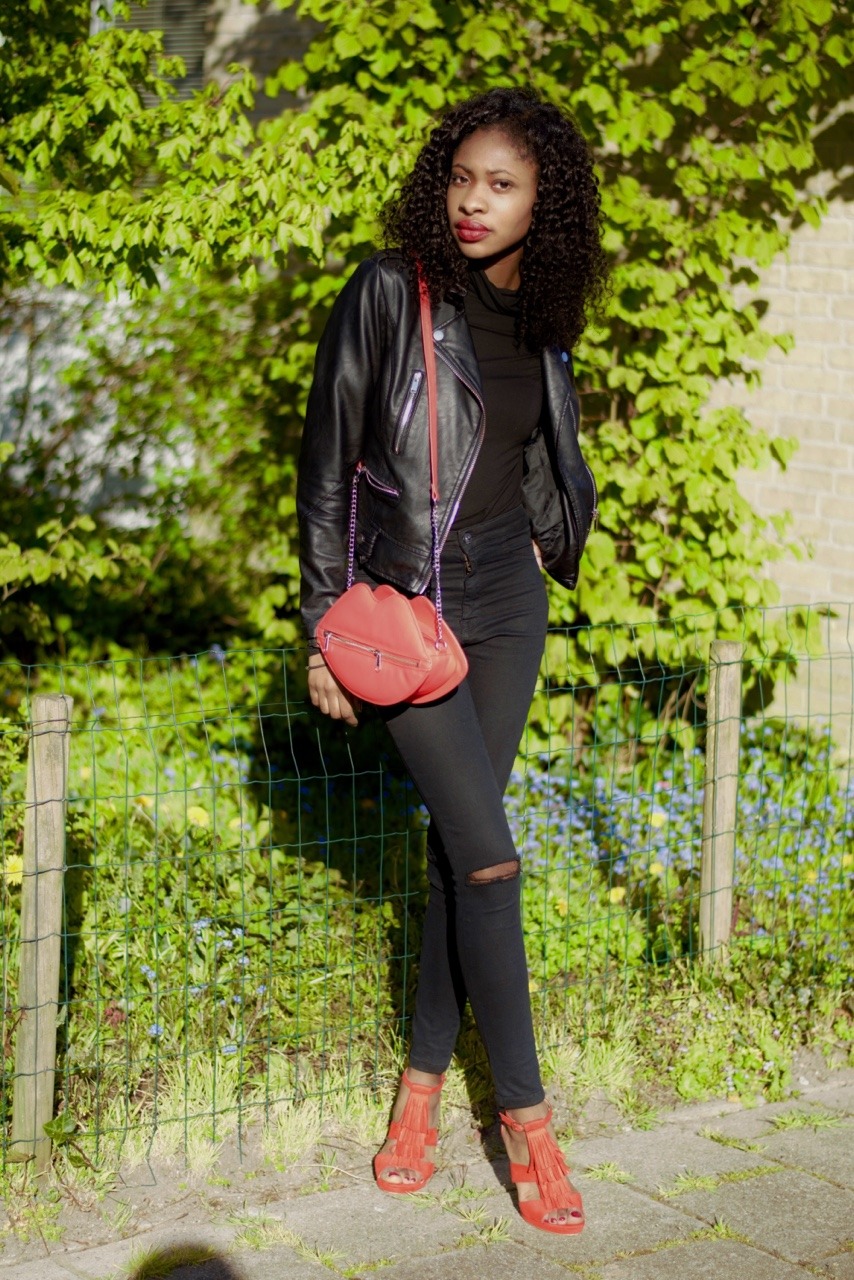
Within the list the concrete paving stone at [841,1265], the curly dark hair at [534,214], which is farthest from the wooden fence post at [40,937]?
the concrete paving stone at [841,1265]

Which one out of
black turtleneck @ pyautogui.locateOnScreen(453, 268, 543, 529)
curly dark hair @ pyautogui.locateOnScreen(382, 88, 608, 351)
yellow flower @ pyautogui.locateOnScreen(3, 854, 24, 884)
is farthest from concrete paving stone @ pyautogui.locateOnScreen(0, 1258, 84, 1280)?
curly dark hair @ pyautogui.locateOnScreen(382, 88, 608, 351)

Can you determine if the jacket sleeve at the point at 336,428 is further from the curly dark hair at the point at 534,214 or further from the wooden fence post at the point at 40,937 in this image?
A: the wooden fence post at the point at 40,937

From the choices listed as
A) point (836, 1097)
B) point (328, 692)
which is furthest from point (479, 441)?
point (836, 1097)

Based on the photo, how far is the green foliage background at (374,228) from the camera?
4.77 meters

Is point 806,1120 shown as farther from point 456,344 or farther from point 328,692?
point 456,344

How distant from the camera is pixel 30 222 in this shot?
15.4ft

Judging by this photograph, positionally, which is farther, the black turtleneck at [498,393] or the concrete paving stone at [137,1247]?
the black turtleneck at [498,393]

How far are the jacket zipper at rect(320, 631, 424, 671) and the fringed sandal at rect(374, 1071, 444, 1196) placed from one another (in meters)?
1.03

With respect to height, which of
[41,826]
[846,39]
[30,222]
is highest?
[846,39]

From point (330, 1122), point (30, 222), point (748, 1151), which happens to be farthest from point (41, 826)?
point (30, 222)

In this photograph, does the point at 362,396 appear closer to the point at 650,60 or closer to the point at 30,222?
the point at 30,222

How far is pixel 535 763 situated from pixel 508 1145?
111 inches

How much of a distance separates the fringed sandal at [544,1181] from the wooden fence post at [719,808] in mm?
1189

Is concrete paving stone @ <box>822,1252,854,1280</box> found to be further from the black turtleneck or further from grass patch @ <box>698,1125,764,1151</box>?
the black turtleneck
